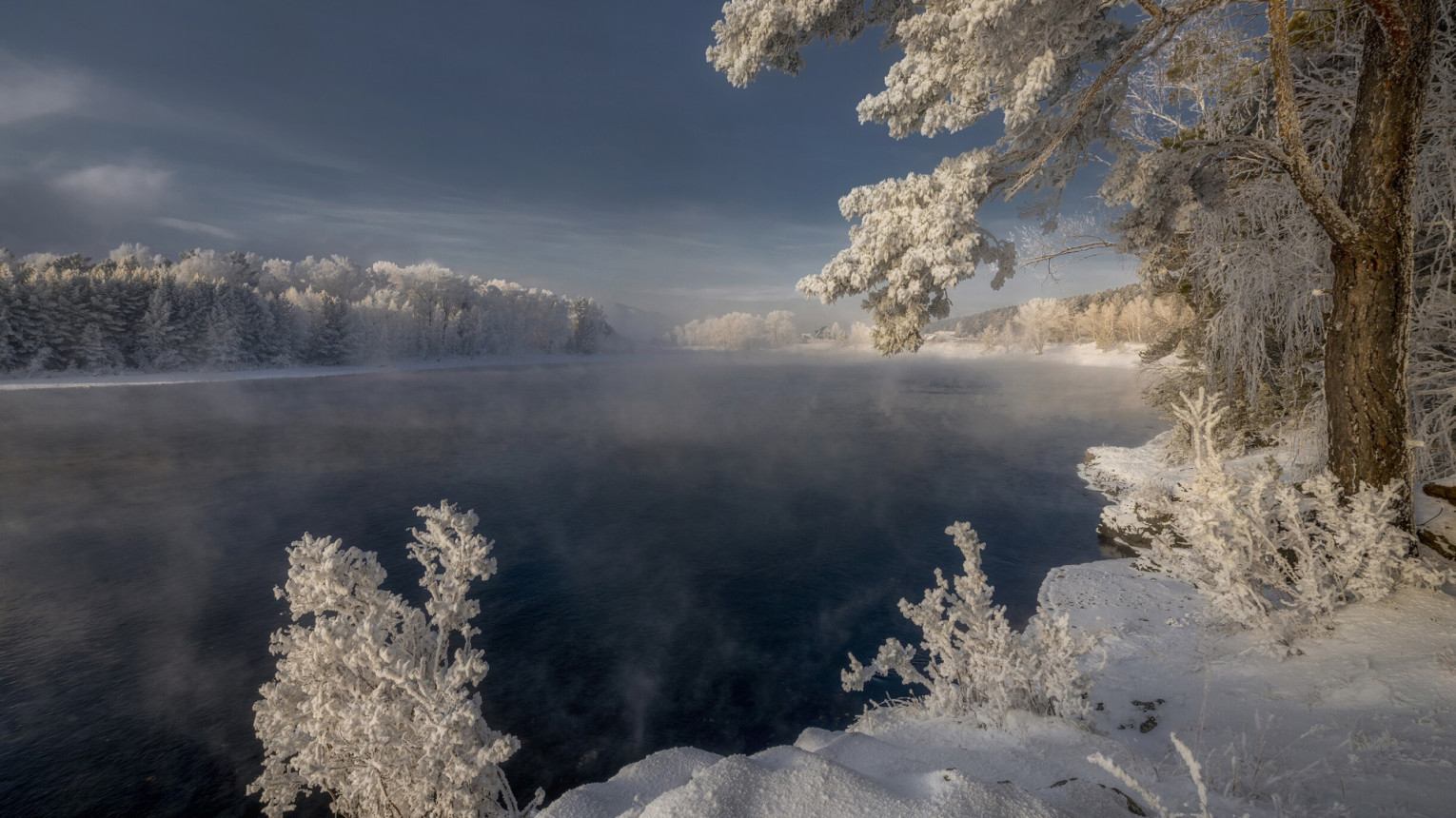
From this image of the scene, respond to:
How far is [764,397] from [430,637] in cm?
4953

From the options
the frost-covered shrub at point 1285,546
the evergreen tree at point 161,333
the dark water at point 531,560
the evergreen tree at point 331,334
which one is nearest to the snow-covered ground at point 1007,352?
the dark water at point 531,560

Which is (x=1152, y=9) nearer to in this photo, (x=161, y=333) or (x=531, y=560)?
(x=531, y=560)

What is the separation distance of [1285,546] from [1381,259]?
2851mm

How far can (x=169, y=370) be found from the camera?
191 feet

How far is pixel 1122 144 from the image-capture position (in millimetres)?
7434

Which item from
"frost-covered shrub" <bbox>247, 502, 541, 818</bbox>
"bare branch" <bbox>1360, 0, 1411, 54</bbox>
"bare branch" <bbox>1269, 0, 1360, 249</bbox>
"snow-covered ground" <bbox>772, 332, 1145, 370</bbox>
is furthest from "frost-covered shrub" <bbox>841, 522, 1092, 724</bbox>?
"snow-covered ground" <bbox>772, 332, 1145, 370</bbox>

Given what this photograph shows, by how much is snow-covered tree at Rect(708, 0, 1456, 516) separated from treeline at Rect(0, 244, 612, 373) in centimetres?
7194

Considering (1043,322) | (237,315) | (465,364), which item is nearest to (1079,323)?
(1043,322)

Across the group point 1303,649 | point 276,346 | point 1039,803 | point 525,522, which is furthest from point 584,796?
point 276,346

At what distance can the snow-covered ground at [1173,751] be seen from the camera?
9.04 ft

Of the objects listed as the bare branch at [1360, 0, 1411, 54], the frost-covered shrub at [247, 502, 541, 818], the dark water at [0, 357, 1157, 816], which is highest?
the bare branch at [1360, 0, 1411, 54]

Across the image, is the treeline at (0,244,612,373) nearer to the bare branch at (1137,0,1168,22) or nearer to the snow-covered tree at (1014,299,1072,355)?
the bare branch at (1137,0,1168,22)

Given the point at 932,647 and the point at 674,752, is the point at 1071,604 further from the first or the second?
the point at 674,752

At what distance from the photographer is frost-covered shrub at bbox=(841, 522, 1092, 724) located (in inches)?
166
